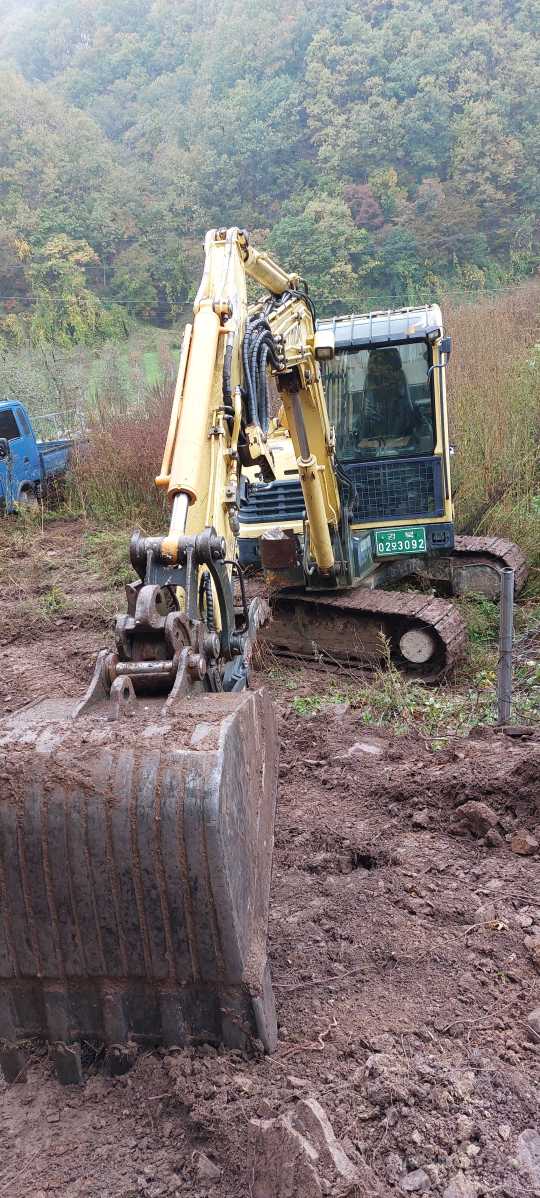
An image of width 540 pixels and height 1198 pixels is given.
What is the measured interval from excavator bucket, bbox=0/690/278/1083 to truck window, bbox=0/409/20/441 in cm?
1195

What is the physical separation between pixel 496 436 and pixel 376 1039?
8.73 meters

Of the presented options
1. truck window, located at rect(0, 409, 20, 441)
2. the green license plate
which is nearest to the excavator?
the green license plate

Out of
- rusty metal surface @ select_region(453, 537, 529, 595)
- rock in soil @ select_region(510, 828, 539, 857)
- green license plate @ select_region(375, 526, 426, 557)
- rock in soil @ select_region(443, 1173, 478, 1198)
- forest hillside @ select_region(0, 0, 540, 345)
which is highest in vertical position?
forest hillside @ select_region(0, 0, 540, 345)

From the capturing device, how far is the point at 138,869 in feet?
7.57

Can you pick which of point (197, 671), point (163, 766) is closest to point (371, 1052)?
point (163, 766)

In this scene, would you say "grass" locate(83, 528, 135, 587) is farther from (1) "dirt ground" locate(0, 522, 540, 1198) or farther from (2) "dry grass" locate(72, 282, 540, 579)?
(1) "dirt ground" locate(0, 522, 540, 1198)

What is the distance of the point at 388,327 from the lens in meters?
7.55

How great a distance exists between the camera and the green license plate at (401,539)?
25.2 ft

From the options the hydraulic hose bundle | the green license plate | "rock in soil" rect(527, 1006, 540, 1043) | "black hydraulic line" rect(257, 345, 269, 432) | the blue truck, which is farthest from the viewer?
the blue truck

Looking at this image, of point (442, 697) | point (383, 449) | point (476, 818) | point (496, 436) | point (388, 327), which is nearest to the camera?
point (476, 818)

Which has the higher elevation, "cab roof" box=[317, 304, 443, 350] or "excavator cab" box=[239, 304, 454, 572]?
"cab roof" box=[317, 304, 443, 350]

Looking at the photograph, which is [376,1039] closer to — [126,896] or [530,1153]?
[530,1153]

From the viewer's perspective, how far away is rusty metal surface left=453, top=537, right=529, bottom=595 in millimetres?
8484

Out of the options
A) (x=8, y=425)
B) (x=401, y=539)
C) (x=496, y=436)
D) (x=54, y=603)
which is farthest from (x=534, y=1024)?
(x=8, y=425)
